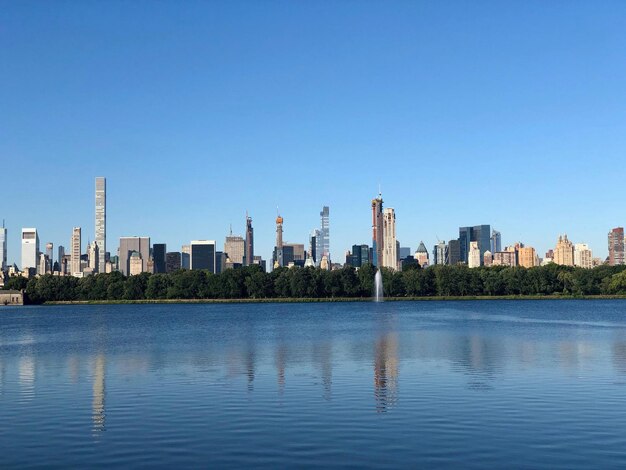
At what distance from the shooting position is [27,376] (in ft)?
127

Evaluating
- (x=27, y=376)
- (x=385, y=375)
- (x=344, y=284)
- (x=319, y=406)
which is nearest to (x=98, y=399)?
(x=319, y=406)

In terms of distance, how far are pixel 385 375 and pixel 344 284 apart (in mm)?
152983

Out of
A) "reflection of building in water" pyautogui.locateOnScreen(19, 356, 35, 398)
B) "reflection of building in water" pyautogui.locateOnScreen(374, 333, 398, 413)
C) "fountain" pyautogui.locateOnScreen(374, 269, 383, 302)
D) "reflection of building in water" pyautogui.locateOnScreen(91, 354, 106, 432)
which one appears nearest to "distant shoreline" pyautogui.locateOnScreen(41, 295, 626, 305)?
"fountain" pyautogui.locateOnScreen(374, 269, 383, 302)

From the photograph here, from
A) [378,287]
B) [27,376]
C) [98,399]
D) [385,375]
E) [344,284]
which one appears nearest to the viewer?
[98,399]

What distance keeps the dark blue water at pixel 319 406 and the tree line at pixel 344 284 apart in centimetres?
13296

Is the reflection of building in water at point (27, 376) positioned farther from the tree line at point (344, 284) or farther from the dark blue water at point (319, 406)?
the tree line at point (344, 284)

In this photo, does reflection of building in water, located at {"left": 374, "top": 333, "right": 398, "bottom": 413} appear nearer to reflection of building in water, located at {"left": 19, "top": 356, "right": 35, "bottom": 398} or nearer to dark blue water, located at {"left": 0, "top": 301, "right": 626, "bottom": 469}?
dark blue water, located at {"left": 0, "top": 301, "right": 626, "bottom": 469}

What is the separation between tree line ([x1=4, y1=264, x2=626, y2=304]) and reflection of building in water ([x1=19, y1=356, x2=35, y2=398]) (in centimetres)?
13951

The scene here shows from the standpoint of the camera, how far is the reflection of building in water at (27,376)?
32.9 m

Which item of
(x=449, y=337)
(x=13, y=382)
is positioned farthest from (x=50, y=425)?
(x=449, y=337)

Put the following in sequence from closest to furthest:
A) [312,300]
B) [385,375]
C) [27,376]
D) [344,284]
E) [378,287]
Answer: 1. [385,375]
2. [27,376]
3. [312,300]
4. [378,287]
5. [344,284]

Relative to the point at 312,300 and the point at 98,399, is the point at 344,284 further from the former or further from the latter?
the point at 98,399

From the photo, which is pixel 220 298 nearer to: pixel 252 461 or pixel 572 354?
pixel 572 354

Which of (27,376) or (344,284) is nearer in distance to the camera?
(27,376)
